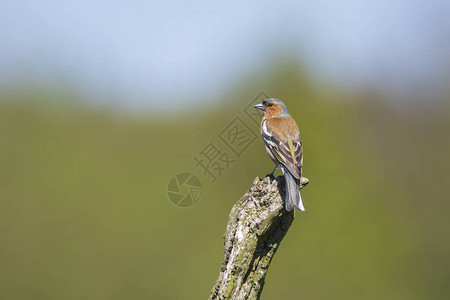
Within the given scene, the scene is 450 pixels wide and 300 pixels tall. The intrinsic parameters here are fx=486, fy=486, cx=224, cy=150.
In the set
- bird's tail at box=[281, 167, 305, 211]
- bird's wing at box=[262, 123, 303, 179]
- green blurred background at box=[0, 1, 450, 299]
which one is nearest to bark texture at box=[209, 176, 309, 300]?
bird's tail at box=[281, 167, 305, 211]

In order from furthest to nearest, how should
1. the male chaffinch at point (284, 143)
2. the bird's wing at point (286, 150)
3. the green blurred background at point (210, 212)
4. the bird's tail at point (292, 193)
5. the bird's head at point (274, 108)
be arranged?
the green blurred background at point (210, 212) < the bird's head at point (274, 108) < the bird's wing at point (286, 150) < the male chaffinch at point (284, 143) < the bird's tail at point (292, 193)

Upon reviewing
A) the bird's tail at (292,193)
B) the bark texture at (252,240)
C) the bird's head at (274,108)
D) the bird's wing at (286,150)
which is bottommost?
the bark texture at (252,240)

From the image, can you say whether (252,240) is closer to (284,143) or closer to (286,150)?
(286,150)

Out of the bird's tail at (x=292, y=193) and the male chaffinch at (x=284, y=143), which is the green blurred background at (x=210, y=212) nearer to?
the male chaffinch at (x=284, y=143)

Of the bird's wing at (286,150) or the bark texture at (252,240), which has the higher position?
the bird's wing at (286,150)

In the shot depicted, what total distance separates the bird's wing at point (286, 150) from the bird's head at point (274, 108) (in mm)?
764

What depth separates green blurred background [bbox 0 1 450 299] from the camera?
38.5 ft

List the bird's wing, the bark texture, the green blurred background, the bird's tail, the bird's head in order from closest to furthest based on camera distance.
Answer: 1. the bark texture
2. the bird's tail
3. the bird's wing
4. the bird's head
5. the green blurred background

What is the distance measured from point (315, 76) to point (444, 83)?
6.64 m

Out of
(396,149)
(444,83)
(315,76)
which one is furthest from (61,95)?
(444,83)

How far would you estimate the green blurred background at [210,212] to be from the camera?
38.5ft

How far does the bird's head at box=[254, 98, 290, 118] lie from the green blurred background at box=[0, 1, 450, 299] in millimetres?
3213

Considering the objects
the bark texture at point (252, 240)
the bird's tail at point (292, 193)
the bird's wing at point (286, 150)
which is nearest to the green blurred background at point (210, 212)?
the bird's wing at point (286, 150)

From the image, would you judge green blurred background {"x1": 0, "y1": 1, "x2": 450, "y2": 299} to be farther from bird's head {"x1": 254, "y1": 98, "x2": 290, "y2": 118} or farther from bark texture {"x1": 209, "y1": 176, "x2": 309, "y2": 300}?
bark texture {"x1": 209, "y1": 176, "x2": 309, "y2": 300}
